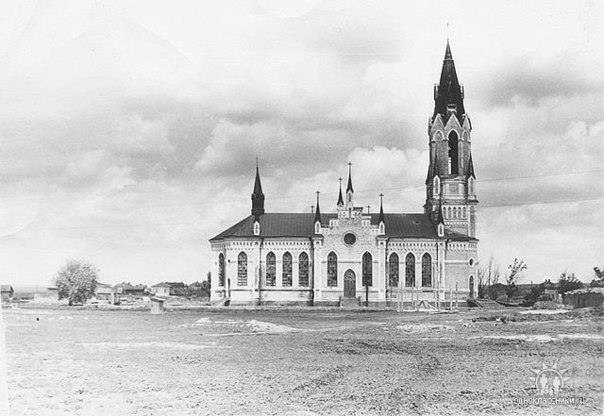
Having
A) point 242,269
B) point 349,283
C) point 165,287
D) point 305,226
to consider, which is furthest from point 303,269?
point 165,287

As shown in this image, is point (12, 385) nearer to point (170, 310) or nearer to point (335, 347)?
point (335, 347)

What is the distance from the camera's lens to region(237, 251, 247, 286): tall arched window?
4847 cm

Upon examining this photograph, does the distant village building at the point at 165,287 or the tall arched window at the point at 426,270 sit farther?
the tall arched window at the point at 426,270

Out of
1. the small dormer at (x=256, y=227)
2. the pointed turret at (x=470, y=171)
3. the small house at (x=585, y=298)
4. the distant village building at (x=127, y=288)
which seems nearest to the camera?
the distant village building at (x=127, y=288)

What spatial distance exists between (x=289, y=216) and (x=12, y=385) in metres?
39.2

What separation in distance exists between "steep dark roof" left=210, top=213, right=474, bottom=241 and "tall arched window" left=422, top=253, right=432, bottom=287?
1.53 metres

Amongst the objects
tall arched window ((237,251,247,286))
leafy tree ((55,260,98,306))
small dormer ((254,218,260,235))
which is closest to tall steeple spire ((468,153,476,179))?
small dormer ((254,218,260,235))

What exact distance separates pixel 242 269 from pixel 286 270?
3.05 meters

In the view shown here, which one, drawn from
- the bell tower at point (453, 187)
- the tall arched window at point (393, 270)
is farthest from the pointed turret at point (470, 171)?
the tall arched window at point (393, 270)

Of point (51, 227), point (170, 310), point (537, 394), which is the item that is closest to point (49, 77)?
point (51, 227)

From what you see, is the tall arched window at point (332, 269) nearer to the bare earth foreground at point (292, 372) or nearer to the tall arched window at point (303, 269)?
the tall arched window at point (303, 269)

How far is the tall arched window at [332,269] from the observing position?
48.2 meters

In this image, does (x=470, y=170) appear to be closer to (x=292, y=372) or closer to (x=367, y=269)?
(x=367, y=269)

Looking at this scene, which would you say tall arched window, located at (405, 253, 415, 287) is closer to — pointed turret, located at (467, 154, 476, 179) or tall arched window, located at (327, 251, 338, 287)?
tall arched window, located at (327, 251, 338, 287)
